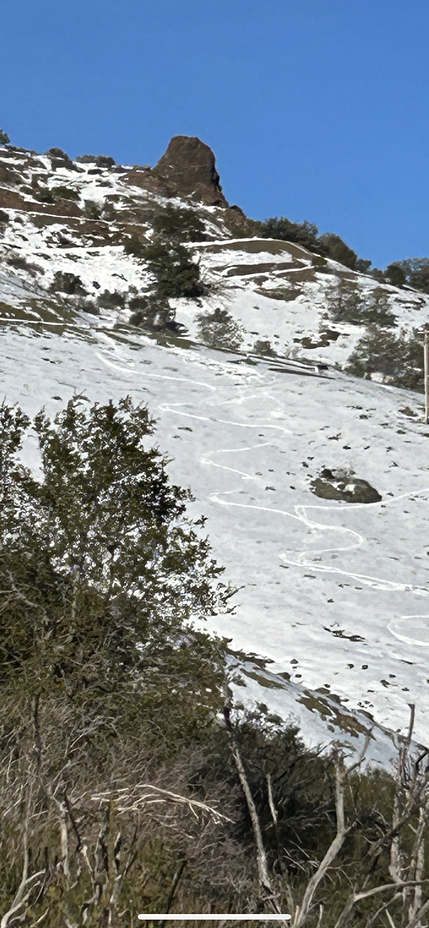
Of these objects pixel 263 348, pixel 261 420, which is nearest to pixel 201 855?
pixel 261 420

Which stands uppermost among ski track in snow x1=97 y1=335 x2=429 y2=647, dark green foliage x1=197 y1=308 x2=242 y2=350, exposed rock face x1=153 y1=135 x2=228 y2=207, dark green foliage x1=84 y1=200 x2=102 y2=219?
exposed rock face x1=153 y1=135 x2=228 y2=207

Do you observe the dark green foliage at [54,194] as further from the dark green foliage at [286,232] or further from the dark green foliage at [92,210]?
the dark green foliage at [286,232]

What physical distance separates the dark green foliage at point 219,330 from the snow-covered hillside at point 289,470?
27.1 inches

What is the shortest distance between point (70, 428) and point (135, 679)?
14.0 feet

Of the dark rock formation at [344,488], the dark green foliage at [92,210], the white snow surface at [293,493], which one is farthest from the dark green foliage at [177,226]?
the dark rock formation at [344,488]

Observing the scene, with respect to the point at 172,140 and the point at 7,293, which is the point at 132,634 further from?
the point at 172,140

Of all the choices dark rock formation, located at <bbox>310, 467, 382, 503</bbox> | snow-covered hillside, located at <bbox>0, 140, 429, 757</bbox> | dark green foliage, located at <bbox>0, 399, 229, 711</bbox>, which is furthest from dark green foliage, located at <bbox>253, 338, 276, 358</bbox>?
dark green foliage, located at <bbox>0, 399, 229, 711</bbox>

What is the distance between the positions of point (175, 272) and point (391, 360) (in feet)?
54.1

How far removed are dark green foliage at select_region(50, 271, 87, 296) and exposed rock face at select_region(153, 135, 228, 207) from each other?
42160 millimetres

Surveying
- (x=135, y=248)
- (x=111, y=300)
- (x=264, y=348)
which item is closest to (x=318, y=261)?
(x=135, y=248)

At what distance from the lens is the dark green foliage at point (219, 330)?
4953 cm

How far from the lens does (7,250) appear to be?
6397 cm

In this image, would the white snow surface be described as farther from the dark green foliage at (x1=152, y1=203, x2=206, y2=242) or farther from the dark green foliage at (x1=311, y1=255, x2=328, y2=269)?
the dark green foliage at (x1=152, y1=203, x2=206, y2=242)

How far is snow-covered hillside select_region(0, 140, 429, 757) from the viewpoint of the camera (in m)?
17.9
